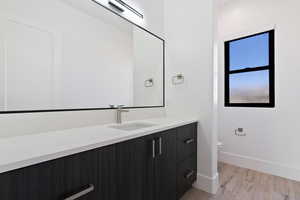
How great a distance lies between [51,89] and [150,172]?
94 cm

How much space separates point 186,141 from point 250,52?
1879 mm

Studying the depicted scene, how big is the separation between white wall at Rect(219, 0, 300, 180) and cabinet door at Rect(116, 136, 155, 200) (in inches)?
74.0

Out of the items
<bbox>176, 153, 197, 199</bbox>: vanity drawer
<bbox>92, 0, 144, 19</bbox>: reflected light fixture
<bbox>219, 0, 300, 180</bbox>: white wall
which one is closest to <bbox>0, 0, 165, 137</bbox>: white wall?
<bbox>92, 0, 144, 19</bbox>: reflected light fixture

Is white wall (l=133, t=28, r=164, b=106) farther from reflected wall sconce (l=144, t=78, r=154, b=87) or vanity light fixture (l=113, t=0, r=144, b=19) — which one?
vanity light fixture (l=113, t=0, r=144, b=19)

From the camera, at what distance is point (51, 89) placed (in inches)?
44.1

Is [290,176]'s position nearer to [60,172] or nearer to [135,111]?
[135,111]

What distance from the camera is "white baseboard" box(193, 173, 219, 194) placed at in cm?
170

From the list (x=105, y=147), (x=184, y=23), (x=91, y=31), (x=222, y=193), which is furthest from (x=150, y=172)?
(x=184, y=23)

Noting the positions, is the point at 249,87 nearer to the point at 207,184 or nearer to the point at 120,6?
the point at 207,184

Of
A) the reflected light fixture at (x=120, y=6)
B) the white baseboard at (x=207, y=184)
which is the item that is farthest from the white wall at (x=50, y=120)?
the white baseboard at (x=207, y=184)

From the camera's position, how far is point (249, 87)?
2436mm

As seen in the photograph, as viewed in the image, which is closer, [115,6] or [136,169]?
[136,169]

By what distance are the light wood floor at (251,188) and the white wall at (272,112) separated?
0.62 ft

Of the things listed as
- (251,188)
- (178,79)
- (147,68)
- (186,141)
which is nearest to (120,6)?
(147,68)
